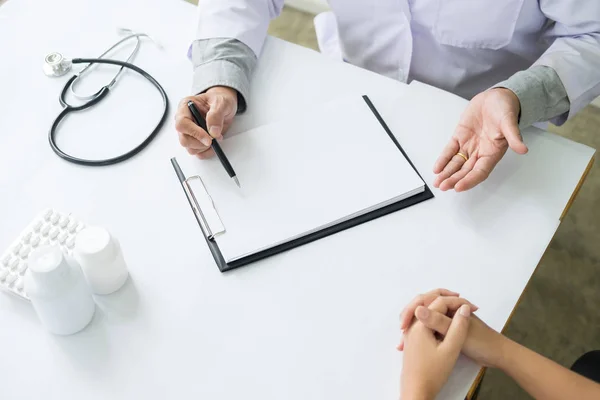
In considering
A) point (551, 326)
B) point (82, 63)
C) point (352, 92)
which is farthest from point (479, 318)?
point (551, 326)

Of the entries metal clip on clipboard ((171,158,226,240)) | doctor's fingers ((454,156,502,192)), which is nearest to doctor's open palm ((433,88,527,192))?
doctor's fingers ((454,156,502,192))

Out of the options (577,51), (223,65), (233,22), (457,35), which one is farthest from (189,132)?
(577,51)

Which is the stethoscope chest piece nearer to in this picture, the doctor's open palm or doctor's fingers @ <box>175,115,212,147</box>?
doctor's fingers @ <box>175,115,212,147</box>

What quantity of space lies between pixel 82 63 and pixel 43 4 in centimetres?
21

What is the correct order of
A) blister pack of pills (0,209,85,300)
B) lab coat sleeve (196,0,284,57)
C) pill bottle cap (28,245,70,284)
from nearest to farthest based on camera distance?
pill bottle cap (28,245,70,284) → blister pack of pills (0,209,85,300) → lab coat sleeve (196,0,284,57)

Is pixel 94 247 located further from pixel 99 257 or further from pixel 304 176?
pixel 304 176

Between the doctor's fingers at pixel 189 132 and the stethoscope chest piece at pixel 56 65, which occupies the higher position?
the stethoscope chest piece at pixel 56 65

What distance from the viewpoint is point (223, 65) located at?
3.08 feet

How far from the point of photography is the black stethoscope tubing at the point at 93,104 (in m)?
0.87

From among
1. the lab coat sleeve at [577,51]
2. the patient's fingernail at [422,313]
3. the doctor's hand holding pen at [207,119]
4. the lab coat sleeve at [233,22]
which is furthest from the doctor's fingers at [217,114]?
the lab coat sleeve at [577,51]

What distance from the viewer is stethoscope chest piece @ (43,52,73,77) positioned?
99 cm

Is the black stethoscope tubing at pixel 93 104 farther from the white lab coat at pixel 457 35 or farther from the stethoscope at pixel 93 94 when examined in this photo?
the white lab coat at pixel 457 35

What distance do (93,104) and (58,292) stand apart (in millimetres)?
405

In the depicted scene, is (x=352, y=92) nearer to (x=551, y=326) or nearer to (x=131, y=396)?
(x=131, y=396)
